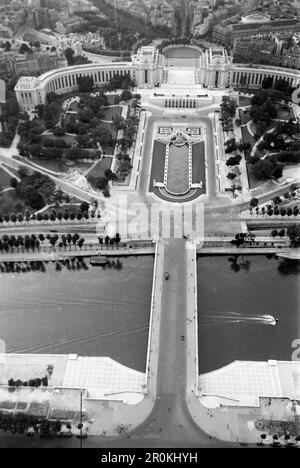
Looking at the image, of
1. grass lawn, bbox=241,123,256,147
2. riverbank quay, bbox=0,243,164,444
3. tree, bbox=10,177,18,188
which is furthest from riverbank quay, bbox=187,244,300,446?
grass lawn, bbox=241,123,256,147

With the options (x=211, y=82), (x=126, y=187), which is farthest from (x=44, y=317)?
(x=211, y=82)

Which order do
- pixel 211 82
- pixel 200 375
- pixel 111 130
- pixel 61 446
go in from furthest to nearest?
pixel 211 82, pixel 111 130, pixel 200 375, pixel 61 446

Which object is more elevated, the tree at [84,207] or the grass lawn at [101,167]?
the grass lawn at [101,167]

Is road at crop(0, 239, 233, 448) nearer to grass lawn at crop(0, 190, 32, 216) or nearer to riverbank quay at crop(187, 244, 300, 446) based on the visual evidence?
riverbank quay at crop(187, 244, 300, 446)

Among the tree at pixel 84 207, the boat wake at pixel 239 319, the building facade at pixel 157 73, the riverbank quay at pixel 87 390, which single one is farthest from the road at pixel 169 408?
the building facade at pixel 157 73

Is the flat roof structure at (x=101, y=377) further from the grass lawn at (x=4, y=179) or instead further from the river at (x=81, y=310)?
the grass lawn at (x=4, y=179)

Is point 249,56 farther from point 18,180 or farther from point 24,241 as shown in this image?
point 24,241
